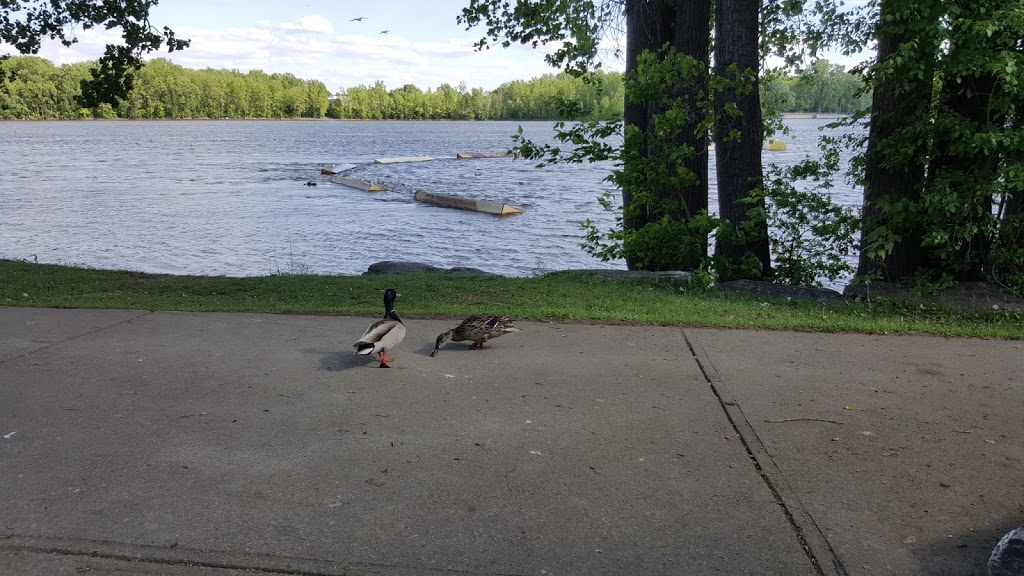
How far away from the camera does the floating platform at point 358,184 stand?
41312mm

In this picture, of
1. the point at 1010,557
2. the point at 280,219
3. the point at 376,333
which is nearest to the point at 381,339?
the point at 376,333

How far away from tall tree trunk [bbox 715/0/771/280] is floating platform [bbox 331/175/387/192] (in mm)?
31437

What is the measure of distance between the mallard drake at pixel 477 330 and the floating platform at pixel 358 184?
3529cm

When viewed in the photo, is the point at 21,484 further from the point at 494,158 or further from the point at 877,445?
the point at 494,158

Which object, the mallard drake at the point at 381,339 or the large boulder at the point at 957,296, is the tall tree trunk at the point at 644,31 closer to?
the large boulder at the point at 957,296

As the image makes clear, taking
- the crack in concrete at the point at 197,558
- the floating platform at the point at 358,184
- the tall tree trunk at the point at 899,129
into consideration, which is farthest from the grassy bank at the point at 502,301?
the floating platform at the point at 358,184

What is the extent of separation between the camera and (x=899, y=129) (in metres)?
9.74

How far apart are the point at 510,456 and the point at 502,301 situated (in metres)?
4.71

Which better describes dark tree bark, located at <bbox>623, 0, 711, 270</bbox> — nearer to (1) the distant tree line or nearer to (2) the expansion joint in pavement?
(2) the expansion joint in pavement

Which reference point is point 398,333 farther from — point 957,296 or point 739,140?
point 739,140

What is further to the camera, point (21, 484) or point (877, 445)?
point (877, 445)

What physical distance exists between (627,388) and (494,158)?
221 feet

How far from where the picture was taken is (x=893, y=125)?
33.1 feet

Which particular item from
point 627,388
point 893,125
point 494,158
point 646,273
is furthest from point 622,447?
point 494,158
